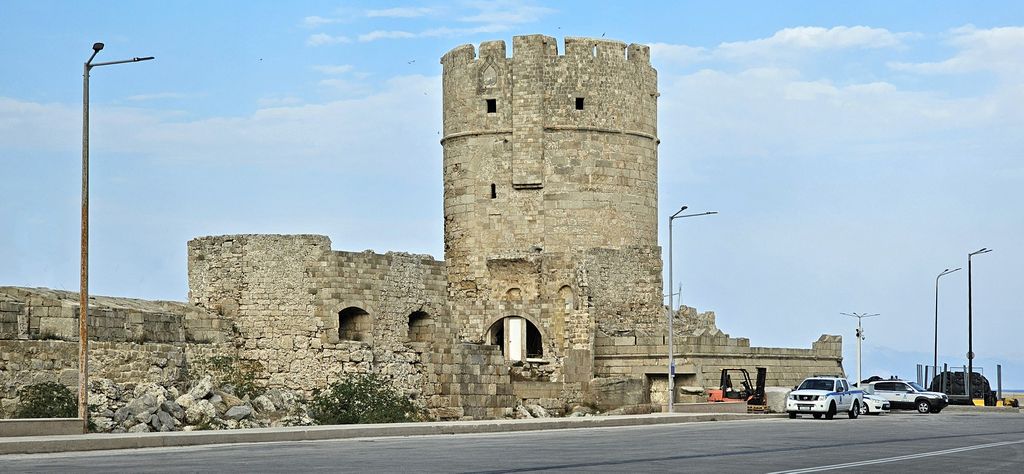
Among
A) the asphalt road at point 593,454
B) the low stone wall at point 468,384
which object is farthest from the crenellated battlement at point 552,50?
the asphalt road at point 593,454

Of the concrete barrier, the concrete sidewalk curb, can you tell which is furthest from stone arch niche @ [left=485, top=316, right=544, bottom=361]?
the concrete barrier

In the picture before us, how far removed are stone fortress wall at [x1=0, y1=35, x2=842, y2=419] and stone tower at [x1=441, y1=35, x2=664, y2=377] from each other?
0.20ft

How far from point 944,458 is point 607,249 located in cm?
3397

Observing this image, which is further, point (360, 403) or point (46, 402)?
point (360, 403)

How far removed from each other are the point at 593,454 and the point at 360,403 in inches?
612

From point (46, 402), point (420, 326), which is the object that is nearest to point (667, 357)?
point (420, 326)

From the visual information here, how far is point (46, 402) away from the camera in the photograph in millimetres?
30703

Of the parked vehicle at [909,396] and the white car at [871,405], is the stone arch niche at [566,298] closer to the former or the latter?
the white car at [871,405]

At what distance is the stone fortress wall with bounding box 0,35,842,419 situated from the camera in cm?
4000

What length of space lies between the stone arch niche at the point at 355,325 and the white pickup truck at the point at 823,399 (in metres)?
12.2

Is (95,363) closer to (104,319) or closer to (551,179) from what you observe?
(104,319)

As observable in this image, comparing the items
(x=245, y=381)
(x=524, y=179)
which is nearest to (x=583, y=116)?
(x=524, y=179)

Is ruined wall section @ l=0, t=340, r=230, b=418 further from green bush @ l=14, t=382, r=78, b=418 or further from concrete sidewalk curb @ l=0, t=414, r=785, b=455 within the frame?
concrete sidewalk curb @ l=0, t=414, r=785, b=455

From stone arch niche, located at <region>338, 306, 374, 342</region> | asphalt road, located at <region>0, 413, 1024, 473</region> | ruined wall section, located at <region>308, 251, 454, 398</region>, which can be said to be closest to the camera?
asphalt road, located at <region>0, 413, 1024, 473</region>
